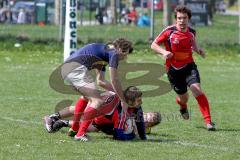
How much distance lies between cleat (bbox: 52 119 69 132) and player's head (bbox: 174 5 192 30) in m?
2.35

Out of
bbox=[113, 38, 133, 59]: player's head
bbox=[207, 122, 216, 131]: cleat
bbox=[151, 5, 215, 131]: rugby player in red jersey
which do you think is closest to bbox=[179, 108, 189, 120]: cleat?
bbox=[151, 5, 215, 131]: rugby player in red jersey

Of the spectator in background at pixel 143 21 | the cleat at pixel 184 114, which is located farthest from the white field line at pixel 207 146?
the spectator in background at pixel 143 21

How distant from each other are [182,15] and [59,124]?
2.48 m

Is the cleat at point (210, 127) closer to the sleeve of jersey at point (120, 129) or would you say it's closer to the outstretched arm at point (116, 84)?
the sleeve of jersey at point (120, 129)

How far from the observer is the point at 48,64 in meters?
23.0

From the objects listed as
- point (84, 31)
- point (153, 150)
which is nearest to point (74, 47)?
point (153, 150)

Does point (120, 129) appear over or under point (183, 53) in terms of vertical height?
under

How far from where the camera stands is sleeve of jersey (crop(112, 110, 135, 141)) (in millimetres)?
10758

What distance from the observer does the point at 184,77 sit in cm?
1269

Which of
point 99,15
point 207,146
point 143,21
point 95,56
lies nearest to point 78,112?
point 95,56

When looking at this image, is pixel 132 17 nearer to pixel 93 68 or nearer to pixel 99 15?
pixel 99 15

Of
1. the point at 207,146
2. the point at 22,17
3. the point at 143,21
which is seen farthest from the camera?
the point at 143,21

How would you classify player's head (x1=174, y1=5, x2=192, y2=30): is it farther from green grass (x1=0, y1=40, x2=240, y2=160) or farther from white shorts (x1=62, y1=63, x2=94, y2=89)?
white shorts (x1=62, y1=63, x2=94, y2=89)

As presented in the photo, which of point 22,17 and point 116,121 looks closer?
point 116,121
